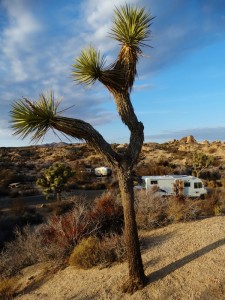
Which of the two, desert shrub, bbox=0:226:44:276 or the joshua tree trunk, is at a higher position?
the joshua tree trunk

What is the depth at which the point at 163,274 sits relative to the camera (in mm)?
8328

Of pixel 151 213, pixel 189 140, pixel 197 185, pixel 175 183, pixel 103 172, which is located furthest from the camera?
pixel 189 140

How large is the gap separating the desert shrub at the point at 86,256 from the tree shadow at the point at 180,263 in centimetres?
186

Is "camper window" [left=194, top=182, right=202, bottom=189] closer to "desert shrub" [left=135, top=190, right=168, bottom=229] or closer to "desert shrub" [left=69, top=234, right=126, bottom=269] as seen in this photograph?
"desert shrub" [left=135, top=190, right=168, bottom=229]

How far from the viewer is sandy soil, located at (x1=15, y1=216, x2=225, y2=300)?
300 inches

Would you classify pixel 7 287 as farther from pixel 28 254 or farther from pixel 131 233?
pixel 131 233

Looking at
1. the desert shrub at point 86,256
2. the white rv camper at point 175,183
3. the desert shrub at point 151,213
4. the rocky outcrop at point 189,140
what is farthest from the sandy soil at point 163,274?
the rocky outcrop at point 189,140

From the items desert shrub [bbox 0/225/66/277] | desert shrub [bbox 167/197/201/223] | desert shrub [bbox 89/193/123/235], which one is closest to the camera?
desert shrub [bbox 0/225/66/277]

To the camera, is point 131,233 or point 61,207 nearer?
point 131,233

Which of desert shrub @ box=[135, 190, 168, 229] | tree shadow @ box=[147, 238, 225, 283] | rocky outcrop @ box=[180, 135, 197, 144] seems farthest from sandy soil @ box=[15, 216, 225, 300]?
rocky outcrop @ box=[180, 135, 197, 144]

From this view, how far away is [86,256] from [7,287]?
2171mm

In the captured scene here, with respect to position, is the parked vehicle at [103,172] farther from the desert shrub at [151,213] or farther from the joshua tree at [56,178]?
the desert shrub at [151,213]

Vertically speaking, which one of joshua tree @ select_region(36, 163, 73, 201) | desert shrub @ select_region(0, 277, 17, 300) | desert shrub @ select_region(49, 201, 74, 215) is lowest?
desert shrub @ select_region(0, 277, 17, 300)

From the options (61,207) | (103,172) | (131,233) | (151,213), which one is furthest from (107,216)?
(103,172)
